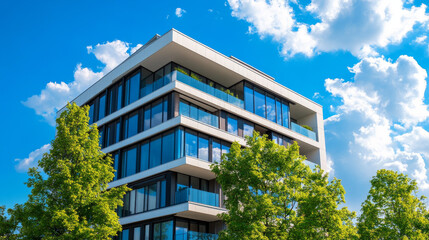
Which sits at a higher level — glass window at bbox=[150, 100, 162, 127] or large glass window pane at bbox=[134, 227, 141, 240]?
glass window at bbox=[150, 100, 162, 127]

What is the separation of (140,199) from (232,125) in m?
8.45

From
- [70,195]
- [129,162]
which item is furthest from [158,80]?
[70,195]

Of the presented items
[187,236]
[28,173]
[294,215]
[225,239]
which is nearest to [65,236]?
[28,173]

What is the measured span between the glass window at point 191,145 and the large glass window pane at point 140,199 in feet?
14.5

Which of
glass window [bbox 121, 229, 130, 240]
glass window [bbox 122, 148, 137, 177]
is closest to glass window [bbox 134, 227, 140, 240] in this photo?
glass window [bbox 121, 229, 130, 240]

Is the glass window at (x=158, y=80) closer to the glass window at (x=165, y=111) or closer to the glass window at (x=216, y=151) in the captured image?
the glass window at (x=165, y=111)

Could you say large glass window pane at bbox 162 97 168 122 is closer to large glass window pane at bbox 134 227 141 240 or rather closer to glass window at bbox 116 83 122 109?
glass window at bbox 116 83 122 109

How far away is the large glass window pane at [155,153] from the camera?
3070 cm

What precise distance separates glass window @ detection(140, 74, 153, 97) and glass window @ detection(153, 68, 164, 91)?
43 cm

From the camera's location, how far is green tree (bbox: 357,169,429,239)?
26234 millimetres

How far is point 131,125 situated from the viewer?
34.2 metres

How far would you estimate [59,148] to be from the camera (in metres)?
22.7

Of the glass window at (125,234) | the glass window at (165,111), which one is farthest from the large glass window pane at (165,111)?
the glass window at (125,234)

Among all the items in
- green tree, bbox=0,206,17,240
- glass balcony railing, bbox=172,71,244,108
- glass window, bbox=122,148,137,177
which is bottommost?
green tree, bbox=0,206,17,240
